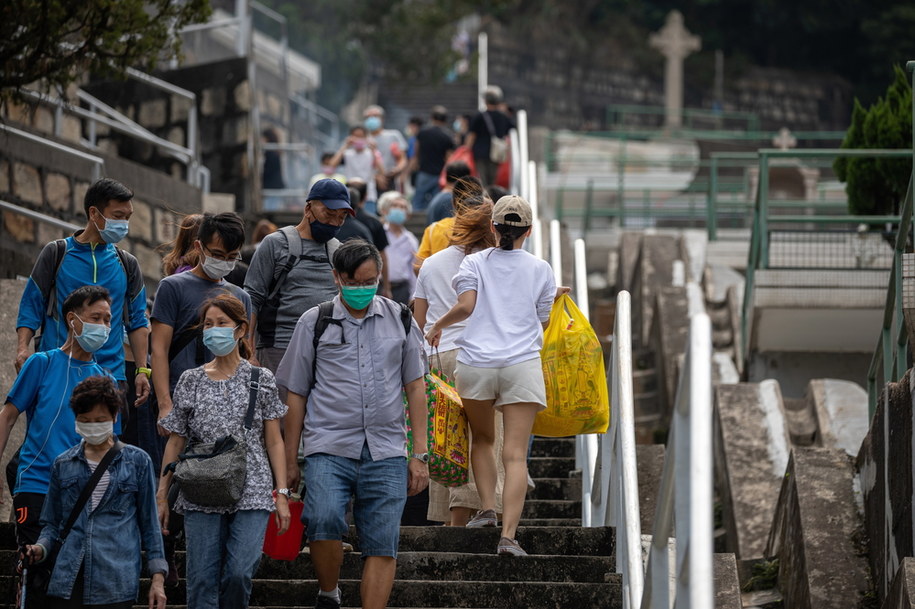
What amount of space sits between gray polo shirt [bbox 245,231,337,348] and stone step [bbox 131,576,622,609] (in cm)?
120

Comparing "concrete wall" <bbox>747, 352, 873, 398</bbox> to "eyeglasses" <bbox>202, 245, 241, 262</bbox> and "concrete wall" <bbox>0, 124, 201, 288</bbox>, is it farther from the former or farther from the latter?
"eyeglasses" <bbox>202, 245, 241, 262</bbox>

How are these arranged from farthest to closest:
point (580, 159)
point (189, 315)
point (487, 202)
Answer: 1. point (580, 159)
2. point (487, 202)
3. point (189, 315)

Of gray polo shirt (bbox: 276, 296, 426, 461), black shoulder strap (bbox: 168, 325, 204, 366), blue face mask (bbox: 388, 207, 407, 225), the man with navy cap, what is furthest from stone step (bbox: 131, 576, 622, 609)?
blue face mask (bbox: 388, 207, 407, 225)

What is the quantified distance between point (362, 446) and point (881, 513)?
2809 millimetres

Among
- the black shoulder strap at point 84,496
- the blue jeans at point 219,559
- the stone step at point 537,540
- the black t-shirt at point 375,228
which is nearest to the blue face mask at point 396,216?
the black t-shirt at point 375,228

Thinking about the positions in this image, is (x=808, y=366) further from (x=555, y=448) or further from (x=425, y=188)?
(x=555, y=448)

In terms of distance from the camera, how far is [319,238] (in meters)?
7.21

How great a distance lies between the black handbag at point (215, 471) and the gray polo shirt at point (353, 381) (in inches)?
15.0

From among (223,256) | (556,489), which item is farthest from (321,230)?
(556,489)

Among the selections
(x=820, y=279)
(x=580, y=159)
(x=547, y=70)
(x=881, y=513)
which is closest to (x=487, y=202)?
(x=881, y=513)

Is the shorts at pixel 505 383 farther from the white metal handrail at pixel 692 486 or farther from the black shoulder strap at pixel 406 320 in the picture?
the white metal handrail at pixel 692 486

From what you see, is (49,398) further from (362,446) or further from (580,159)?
(580,159)

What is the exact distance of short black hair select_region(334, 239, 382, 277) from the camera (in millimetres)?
6066

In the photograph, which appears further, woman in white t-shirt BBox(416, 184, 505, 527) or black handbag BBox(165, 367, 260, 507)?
woman in white t-shirt BBox(416, 184, 505, 527)
